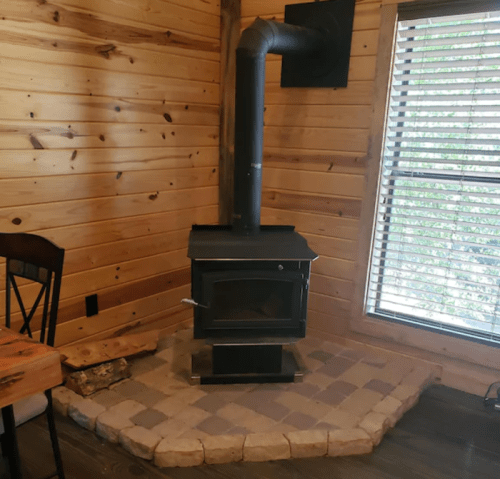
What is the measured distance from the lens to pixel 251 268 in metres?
2.29

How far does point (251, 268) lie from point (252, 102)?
2.69 feet

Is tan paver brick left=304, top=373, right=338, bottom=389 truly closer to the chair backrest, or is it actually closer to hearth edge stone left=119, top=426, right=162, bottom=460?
hearth edge stone left=119, top=426, right=162, bottom=460

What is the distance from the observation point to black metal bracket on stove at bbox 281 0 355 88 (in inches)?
103

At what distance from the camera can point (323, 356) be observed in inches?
111

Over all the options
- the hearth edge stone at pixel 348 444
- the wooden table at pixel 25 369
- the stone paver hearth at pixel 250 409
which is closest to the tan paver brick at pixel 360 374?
the stone paver hearth at pixel 250 409

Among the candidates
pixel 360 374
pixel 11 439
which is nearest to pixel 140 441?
pixel 11 439

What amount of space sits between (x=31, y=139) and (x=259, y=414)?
167 centimetres

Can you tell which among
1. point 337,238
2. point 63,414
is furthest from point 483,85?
point 63,414

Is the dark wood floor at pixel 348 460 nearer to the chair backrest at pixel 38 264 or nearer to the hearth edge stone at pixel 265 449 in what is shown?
the hearth edge stone at pixel 265 449

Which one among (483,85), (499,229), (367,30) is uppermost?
(367,30)

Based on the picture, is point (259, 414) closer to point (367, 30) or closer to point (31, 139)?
point (31, 139)

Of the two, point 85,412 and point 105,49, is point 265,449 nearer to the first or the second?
point 85,412

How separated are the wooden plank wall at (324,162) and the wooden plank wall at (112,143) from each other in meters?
0.41

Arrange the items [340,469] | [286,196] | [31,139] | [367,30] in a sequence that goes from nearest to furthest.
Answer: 1. [340,469]
2. [31,139]
3. [367,30]
4. [286,196]
